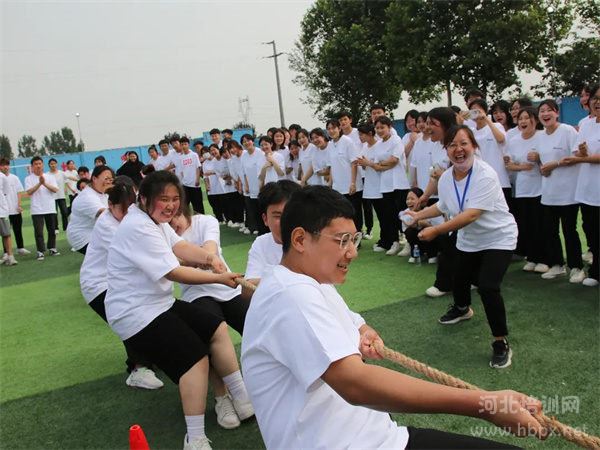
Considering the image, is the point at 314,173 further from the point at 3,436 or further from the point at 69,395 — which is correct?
the point at 3,436

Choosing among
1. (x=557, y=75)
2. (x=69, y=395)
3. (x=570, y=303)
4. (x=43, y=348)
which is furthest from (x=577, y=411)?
(x=557, y=75)

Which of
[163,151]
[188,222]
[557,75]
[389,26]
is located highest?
[389,26]

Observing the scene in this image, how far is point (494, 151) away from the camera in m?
5.82

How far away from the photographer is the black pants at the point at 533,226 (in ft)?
18.2

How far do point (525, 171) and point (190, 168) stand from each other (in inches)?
305

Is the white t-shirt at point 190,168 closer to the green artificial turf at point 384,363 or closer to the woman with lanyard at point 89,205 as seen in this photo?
the green artificial turf at point 384,363

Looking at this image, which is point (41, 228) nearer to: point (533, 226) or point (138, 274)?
point (138, 274)

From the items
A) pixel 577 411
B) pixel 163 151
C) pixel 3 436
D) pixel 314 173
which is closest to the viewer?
pixel 577 411

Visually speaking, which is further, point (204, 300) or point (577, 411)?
point (204, 300)

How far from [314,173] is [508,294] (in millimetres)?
4448

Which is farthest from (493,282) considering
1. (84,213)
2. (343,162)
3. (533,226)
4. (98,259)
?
(343,162)

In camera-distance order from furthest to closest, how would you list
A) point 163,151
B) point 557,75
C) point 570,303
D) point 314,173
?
point 557,75
point 163,151
point 314,173
point 570,303

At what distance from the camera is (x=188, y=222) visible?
13.3 ft

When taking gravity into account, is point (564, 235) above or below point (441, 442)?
below
